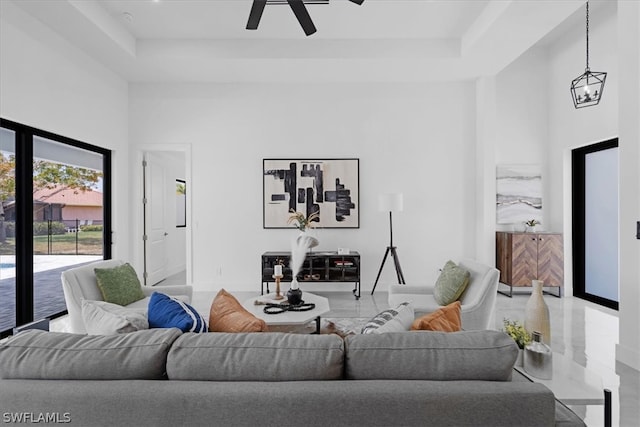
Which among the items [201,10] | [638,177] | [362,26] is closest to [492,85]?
[362,26]

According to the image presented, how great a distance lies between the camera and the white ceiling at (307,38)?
3748mm

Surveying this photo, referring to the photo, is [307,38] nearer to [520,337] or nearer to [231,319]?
[231,319]

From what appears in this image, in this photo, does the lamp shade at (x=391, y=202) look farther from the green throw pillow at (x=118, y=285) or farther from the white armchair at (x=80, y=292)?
the green throw pillow at (x=118, y=285)

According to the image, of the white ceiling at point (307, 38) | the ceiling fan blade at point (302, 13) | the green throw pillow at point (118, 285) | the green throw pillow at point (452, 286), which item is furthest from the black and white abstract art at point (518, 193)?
the green throw pillow at point (118, 285)

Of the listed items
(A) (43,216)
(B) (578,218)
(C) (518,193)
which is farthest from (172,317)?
(B) (578,218)

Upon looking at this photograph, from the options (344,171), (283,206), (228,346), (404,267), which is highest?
(344,171)

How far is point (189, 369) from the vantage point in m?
1.24

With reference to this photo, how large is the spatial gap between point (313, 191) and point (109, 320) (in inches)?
160

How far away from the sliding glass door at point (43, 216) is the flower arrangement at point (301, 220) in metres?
2.66

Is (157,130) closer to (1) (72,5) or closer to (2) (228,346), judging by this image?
(1) (72,5)

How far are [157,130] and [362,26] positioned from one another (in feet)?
11.0

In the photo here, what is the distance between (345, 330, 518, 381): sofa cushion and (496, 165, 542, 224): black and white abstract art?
15.5 ft

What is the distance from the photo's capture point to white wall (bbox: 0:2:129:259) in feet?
11.1

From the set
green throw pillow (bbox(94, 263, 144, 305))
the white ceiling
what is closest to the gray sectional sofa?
green throw pillow (bbox(94, 263, 144, 305))
